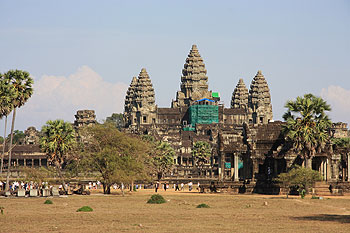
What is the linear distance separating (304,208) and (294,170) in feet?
63.3

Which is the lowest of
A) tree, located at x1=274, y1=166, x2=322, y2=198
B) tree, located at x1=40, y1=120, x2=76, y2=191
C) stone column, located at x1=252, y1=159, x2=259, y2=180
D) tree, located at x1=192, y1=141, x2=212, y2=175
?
tree, located at x1=274, y1=166, x2=322, y2=198

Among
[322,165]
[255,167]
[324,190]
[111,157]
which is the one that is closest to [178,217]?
[111,157]

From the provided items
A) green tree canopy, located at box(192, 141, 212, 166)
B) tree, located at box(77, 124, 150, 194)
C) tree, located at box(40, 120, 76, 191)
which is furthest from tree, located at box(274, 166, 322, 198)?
green tree canopy, located at box(192, 141, 212, 166)

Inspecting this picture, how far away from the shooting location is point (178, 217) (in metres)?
50.1

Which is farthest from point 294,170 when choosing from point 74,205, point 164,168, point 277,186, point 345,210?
point 164,168

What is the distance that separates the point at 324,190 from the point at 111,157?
79.5 ft

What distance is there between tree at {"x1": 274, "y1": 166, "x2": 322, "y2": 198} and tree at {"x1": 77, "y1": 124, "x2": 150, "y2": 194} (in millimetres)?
16798

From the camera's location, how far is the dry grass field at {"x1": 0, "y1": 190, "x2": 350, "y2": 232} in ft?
139

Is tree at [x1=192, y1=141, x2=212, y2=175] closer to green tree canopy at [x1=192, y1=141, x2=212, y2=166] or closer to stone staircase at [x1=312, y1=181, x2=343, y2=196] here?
green tree canopy at [x1=192, y1=141, x2=212, y2=166]

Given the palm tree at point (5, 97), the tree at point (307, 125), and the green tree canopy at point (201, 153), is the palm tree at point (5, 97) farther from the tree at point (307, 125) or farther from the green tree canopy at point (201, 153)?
the green tree canopy at point (201, 153)

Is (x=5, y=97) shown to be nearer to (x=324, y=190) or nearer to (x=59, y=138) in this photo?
(x=59, y=138)

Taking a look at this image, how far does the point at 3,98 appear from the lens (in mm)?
86938

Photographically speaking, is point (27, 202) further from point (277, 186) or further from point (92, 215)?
point (277, 186)

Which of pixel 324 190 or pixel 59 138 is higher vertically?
pixel 59 138
